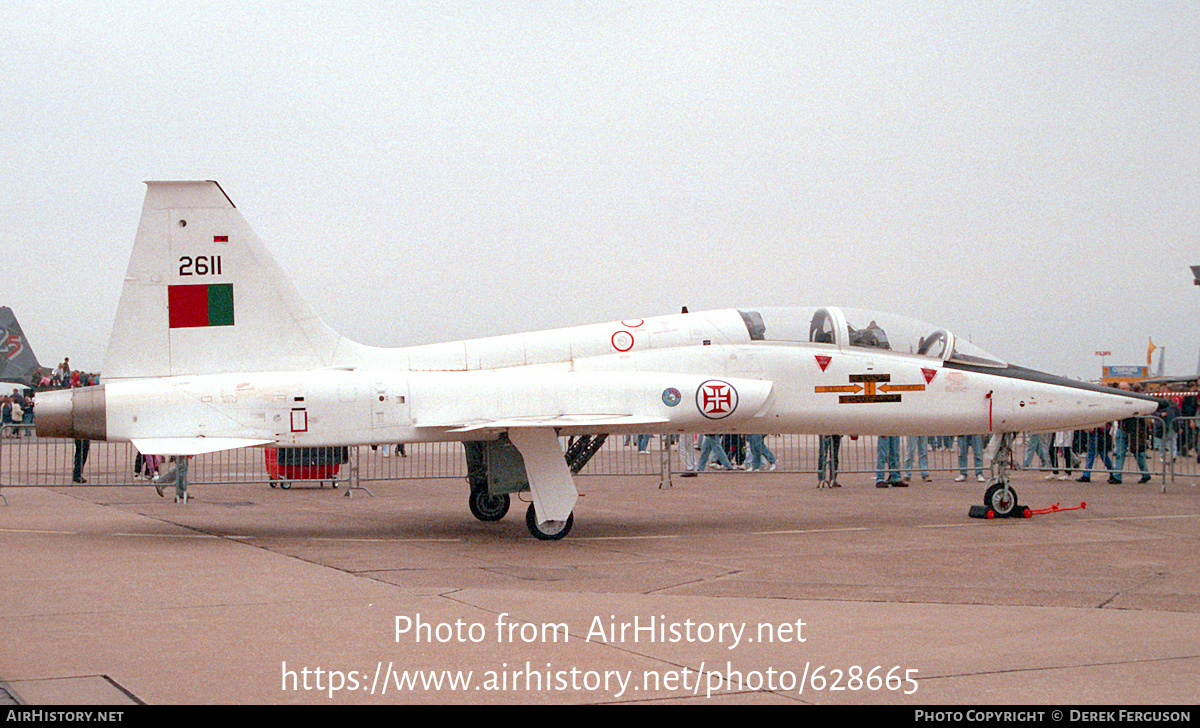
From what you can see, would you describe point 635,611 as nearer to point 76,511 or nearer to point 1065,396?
point 1065,396

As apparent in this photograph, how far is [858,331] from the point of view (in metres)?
11.7

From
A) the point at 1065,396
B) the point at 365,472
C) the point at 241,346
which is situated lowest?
the point at 365,472

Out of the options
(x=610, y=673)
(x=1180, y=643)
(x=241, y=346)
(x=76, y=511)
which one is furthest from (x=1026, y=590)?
(x=76, y=511)

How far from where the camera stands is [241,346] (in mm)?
10594

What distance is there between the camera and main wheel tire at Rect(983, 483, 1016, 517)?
12.4 m

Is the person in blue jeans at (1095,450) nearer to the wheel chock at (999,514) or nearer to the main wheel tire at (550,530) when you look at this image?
the wheel chock at (999,514)

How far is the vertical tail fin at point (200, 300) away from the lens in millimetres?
10406

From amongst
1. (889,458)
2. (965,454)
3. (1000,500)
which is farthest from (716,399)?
(965,454)

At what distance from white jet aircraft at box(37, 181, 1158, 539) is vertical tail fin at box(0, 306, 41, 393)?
35519mm

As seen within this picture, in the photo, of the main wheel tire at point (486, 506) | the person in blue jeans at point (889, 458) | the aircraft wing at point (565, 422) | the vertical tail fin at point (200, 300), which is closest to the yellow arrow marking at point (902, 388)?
the aircraft wing at point (565, 422)

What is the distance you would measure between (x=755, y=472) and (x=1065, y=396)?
7.66 m

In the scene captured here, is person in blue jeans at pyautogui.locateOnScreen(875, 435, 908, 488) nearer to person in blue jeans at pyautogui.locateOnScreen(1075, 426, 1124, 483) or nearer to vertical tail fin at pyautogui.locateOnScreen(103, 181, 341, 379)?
person in blue jeans at pyautogui.locateOnScreen(1075, 426, 1124, 483)

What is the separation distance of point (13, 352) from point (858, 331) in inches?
1620

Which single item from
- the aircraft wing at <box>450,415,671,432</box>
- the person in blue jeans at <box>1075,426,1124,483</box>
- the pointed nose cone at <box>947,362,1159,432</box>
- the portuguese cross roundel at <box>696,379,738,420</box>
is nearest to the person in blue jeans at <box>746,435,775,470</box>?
the person in blue jeans at <box>1075,426,1124,483</box>
